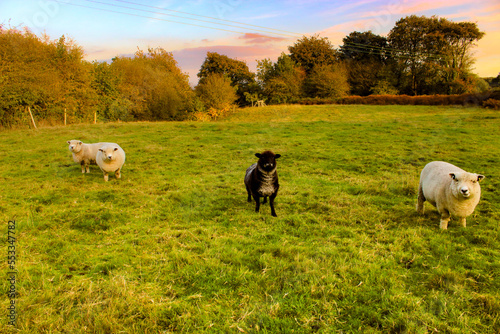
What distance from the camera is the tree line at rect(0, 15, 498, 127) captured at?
25891 mm

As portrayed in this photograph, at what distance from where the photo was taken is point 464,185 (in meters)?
5.11

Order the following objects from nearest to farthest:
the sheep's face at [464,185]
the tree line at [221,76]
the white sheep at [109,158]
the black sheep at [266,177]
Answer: the sheep's face at [464,185] → the black sheep at [266,177] → the white sheep at [109,158] → the tree line at [221,76]

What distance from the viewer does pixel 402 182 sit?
8711 millimetres

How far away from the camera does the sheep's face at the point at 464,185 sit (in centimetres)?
508

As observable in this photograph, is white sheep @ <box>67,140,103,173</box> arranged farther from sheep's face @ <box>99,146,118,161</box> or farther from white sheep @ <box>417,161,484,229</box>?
white sheep @ <box>417,161,484,229</box>

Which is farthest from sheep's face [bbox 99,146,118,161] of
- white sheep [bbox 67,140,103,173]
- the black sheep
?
the black sheep

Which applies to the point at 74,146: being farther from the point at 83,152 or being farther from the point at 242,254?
the point at 242,254

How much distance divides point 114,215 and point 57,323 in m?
3.48

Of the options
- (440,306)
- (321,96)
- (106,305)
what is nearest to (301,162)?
(440,306)

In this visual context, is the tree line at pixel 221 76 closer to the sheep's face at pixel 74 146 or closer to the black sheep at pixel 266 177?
the sheep's face at pixel 74 146

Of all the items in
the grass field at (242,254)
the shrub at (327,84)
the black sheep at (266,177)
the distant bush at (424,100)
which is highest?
the shrub at (327,84)

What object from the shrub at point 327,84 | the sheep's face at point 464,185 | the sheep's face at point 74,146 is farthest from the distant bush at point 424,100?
the sheep's face at point 74,146

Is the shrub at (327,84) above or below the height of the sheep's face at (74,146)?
above

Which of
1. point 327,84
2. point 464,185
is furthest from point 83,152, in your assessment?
point 327,84
